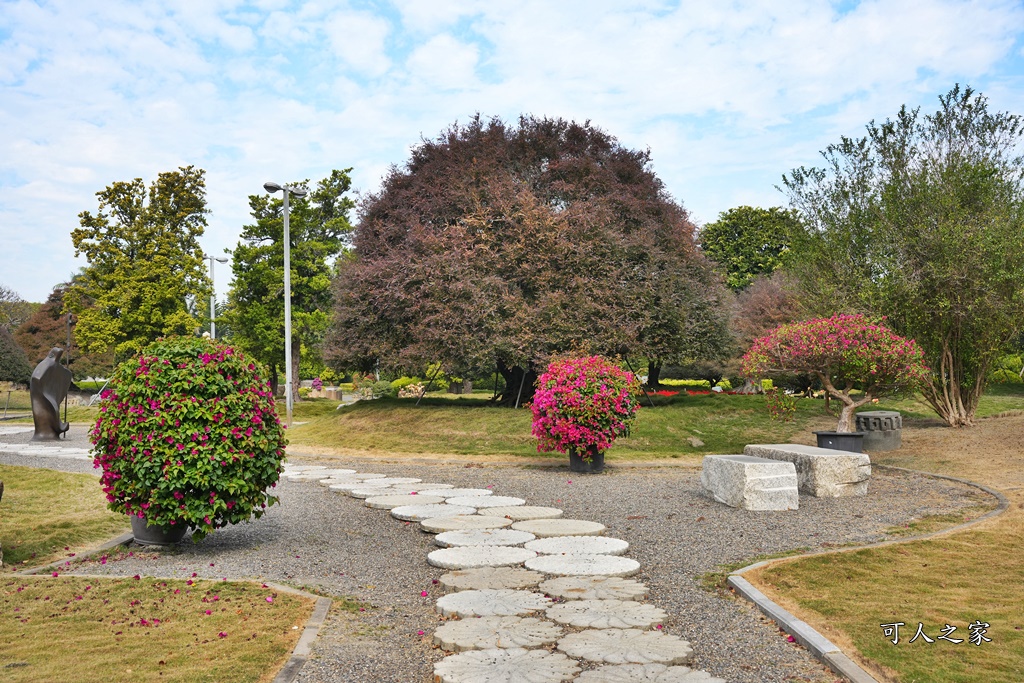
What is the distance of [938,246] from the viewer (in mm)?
13438

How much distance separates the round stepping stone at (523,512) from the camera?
834 cm

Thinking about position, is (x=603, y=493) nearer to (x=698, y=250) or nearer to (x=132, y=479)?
(x=132, y=479)

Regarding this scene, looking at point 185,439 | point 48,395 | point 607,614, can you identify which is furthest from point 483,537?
point 48,395

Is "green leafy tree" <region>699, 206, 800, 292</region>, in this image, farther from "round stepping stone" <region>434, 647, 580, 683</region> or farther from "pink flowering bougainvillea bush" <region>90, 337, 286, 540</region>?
"round stepping stone" <region>434, 647, 580, 683</region>

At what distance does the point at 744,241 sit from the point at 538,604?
4740 cm

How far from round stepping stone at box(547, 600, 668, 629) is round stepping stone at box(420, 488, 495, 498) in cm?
476

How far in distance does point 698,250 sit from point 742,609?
1603cm

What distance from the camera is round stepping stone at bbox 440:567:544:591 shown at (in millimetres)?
5629

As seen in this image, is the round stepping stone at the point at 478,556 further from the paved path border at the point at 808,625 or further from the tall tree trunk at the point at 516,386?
the tall tree trunk at the point at 516,386

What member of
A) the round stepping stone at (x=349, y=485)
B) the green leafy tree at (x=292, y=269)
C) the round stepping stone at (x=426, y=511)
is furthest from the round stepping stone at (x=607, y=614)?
the green leafy tree at (x=292, y=269)

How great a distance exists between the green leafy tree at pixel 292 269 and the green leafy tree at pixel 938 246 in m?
21.8

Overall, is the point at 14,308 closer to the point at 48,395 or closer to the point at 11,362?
the point at 11,362

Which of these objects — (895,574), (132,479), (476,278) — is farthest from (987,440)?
(132,479)

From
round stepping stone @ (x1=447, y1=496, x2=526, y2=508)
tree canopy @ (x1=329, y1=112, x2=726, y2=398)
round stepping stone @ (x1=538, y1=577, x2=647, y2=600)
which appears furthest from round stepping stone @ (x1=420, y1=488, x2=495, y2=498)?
tree canopy @ (x1=329, y1=112, x2=726, y2=398)
